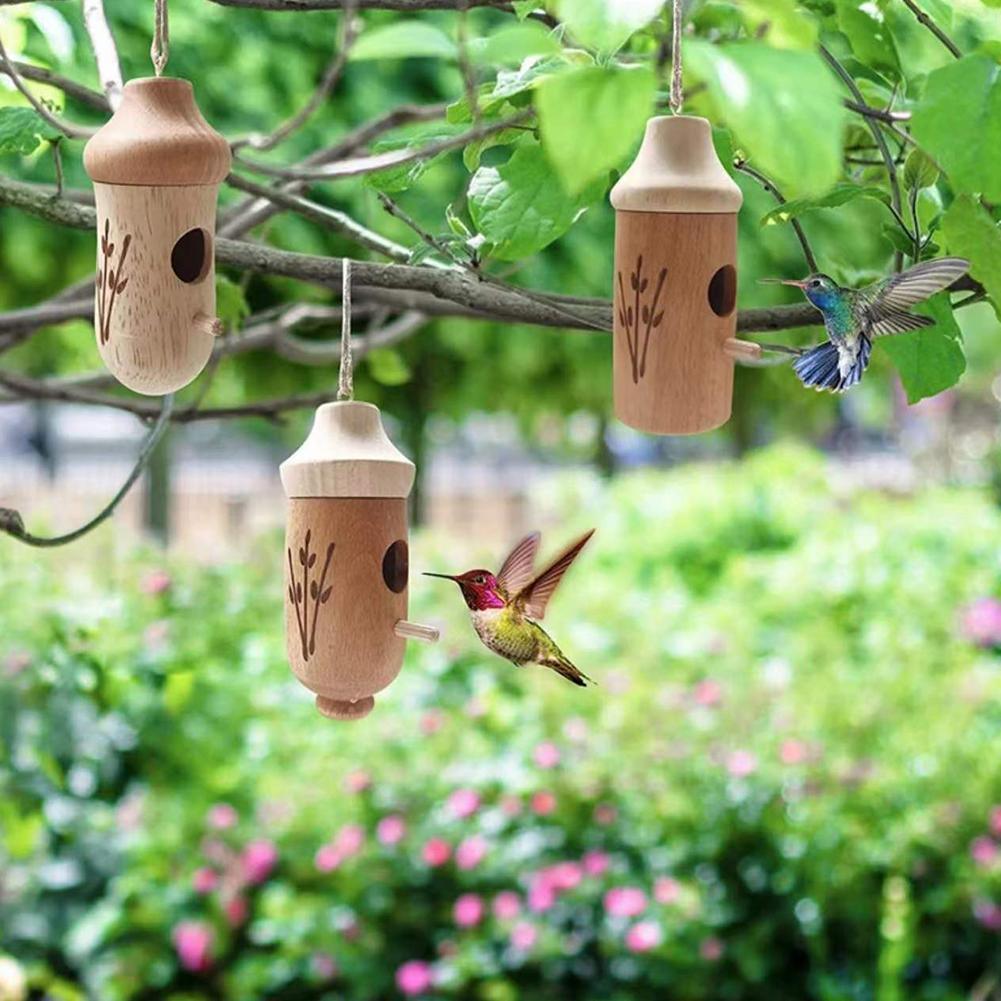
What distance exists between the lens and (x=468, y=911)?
3.31 metres

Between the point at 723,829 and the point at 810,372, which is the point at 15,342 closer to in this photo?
the point at 810,372

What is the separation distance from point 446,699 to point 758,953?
1.01 meters

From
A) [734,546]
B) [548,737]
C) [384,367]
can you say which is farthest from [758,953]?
[734,546]

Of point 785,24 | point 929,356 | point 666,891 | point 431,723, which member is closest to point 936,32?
point 929,356

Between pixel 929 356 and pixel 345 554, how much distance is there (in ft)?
1.43

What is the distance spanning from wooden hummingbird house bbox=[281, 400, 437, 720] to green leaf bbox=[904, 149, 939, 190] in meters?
0.40

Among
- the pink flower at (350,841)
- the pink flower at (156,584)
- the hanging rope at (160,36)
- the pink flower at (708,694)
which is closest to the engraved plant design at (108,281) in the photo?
the hanging rope at (160,36)

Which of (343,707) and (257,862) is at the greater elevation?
(343,707)

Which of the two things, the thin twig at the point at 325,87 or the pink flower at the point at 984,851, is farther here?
the pink flower at the point at 984,851

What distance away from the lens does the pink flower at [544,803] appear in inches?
134

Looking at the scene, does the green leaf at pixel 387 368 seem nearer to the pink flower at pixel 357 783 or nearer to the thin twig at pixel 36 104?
the thin twig at pixel 36 104

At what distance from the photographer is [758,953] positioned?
3.30 meters

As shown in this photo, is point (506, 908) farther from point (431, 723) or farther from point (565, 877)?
point (431, 723)

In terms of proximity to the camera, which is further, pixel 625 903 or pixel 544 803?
pixel 544 803
